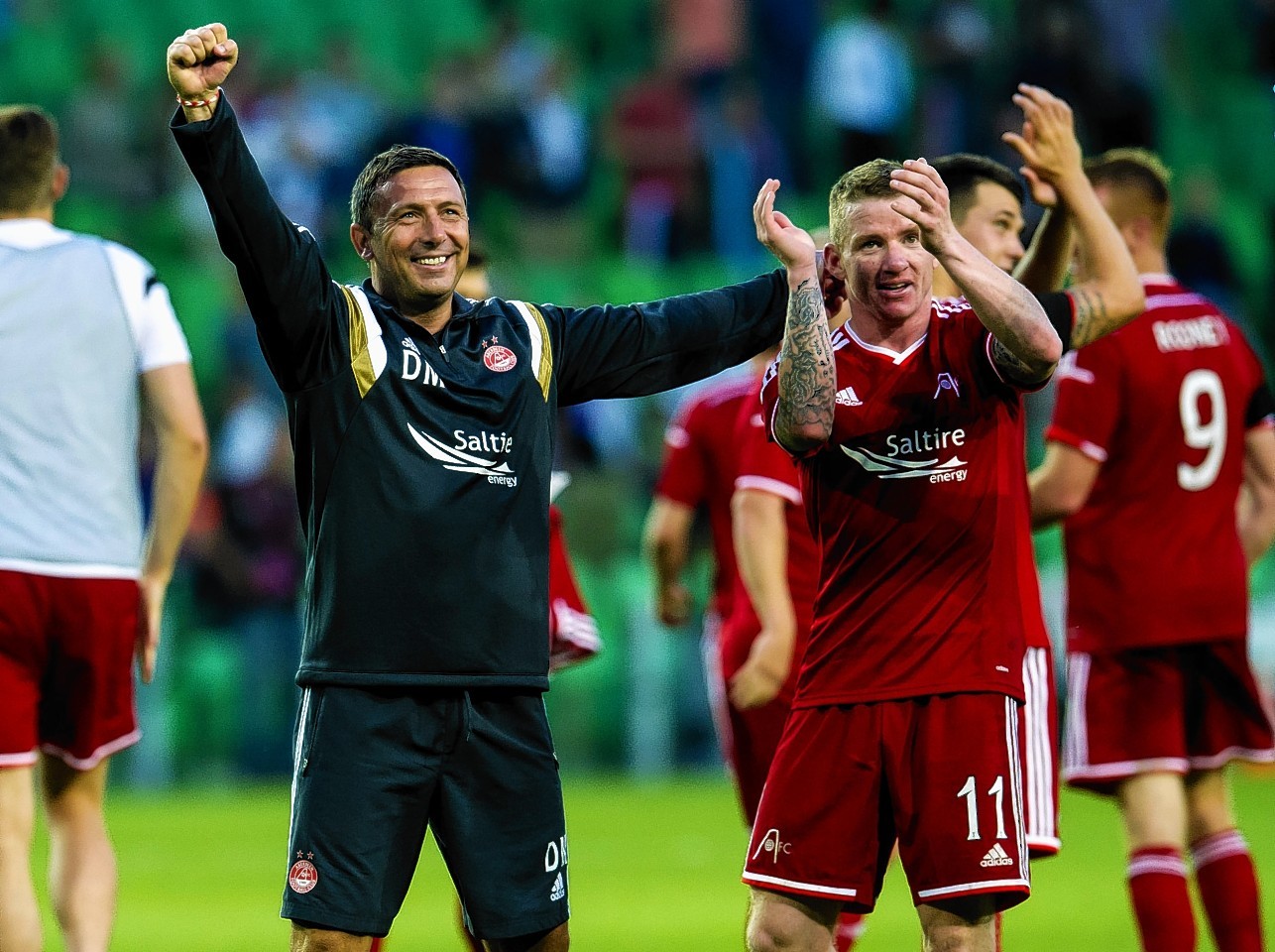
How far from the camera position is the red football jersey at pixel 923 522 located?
4.82m

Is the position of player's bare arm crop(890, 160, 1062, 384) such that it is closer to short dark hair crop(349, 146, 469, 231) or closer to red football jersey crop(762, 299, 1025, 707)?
red football jersey crop(762, 299, 1025, 707)

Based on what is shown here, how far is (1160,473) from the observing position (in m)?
6.67

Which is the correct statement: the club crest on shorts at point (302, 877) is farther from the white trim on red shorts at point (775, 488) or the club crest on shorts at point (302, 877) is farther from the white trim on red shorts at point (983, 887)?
the white trim on red shorts at point (775, 488)

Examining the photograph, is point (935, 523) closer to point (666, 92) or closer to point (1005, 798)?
point (1005, 798)

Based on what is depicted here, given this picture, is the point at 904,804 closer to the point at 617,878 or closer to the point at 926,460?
the point at 926,460

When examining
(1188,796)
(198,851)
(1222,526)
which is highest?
(1222,526)

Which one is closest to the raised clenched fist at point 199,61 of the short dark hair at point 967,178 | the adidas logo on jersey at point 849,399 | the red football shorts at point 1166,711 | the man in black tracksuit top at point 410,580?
the man in black tracksuit top at point 410,580

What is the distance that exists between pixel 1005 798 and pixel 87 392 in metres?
2.98

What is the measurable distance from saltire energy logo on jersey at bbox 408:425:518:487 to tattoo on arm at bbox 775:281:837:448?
0.64 metres

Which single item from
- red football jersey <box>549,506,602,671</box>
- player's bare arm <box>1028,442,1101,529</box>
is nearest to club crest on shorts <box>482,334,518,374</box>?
red football jersey <box>549,506,602,671</box>

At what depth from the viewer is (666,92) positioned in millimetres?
17406

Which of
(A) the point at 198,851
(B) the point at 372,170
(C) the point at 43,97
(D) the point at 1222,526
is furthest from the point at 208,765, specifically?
(B) the point at 372,170

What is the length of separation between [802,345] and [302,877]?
161cm

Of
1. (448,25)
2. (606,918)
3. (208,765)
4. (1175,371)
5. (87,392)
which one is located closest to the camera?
(87,392)
